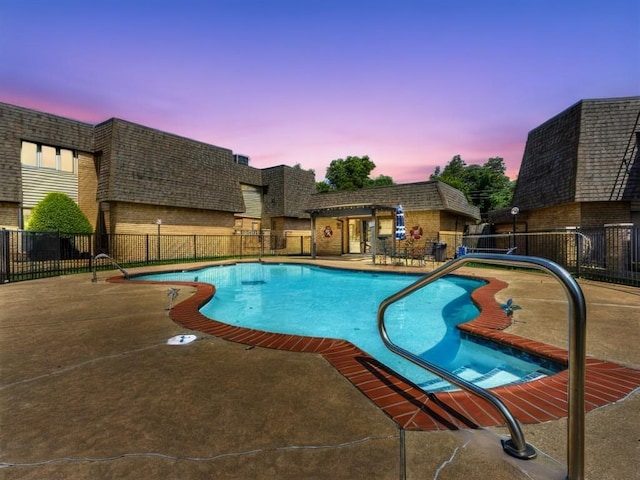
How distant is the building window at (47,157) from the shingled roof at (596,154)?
971 inches

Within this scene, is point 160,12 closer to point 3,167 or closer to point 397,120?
point 397,120

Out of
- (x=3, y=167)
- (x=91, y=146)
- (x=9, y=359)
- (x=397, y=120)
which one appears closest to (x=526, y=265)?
(x=9, y=359)

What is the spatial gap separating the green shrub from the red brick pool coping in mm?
15656

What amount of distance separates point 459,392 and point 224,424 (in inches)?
70.6

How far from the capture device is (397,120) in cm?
1145

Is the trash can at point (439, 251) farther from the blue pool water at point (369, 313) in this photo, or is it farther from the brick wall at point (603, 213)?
the brick wall at point (603, 213)

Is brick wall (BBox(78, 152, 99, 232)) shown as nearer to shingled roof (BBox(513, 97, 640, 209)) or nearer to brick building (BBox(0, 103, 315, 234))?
brick building (BBox(0, 103, 315, 234))

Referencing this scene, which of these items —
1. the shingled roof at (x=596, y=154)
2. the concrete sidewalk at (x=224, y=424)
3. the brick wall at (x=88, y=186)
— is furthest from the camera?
the brick wall at (x=88, y=186)

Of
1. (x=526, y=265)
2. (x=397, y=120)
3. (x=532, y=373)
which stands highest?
(x=397, y=120)

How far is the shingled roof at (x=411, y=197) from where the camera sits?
18062 mm

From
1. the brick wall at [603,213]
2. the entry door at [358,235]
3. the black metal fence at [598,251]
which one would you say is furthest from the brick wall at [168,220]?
the brick wall at [603,213]

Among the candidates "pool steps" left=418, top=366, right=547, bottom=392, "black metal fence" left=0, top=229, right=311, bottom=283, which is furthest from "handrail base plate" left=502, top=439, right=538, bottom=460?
"black metal fence" left=0, top=229, right=311, bottom=283

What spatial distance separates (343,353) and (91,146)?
20.6 m

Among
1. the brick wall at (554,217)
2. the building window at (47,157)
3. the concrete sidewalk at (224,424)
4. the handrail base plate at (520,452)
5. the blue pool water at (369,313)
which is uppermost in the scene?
the building window at (47,157)
